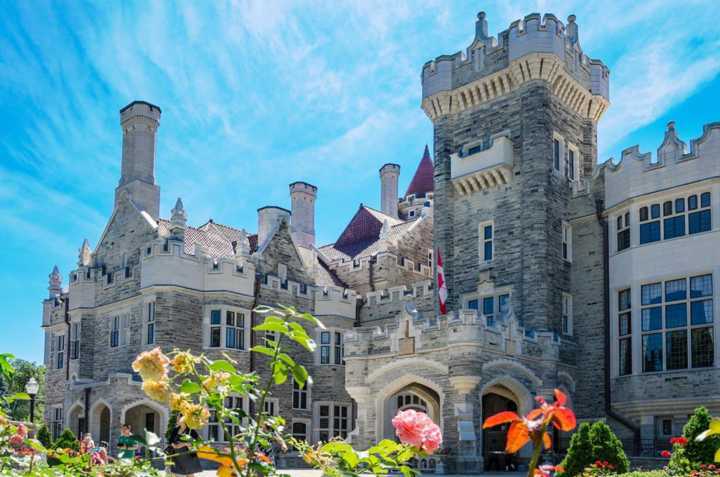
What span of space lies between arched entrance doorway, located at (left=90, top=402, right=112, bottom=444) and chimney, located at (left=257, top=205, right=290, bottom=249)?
336 inches

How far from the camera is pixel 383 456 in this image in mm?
4672

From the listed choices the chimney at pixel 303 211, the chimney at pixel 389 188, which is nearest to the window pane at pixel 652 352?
the chimney at pixel 303 211

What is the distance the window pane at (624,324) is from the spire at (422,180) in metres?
32.4

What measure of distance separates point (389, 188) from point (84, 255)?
61.4 ft

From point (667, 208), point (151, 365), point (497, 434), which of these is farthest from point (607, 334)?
point (151, 365)

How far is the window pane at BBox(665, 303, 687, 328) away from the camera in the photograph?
907 inches

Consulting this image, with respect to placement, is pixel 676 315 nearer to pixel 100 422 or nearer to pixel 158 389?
pixel 100 422

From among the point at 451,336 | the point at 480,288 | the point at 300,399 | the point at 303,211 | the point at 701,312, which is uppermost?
the point at 303,211

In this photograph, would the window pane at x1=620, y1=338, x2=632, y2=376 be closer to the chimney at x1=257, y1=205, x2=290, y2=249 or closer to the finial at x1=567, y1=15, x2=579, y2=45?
the finial at x1=567, y1=15, x2=579, y2=45

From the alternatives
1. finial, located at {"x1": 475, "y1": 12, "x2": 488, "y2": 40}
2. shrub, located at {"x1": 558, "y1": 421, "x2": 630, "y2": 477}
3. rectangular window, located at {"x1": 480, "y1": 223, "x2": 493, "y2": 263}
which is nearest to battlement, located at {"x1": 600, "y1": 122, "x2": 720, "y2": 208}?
rectangular window, located at {"x1": 480, "y1": 223, "x2": 493, "y2": 263}

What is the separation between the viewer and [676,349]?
23000 millimetres

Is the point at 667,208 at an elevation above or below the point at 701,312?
above

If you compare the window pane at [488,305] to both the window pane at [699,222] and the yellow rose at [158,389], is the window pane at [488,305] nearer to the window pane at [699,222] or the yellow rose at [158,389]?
the window pane at [699,222]

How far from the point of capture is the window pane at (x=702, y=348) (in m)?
22.3
